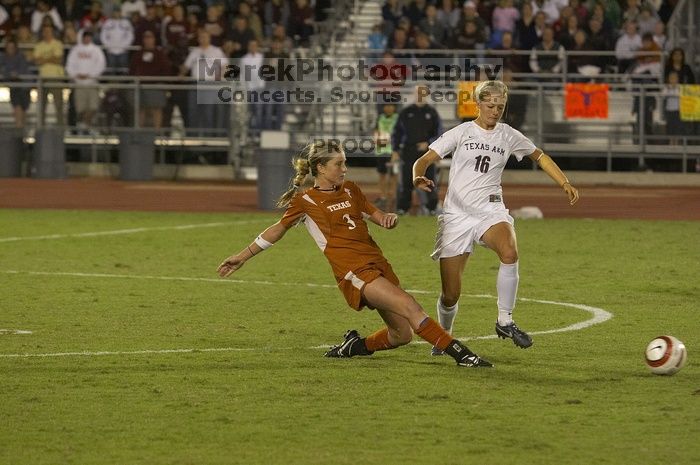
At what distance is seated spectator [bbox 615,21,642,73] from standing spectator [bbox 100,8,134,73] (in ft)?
33.3

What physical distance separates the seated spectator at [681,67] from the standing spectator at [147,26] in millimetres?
10773

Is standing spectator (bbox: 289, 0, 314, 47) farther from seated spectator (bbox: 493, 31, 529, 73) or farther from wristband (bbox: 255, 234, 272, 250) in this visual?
wristband (bbox: 255, 234, 272, 250)

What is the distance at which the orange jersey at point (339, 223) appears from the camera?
9961 mm

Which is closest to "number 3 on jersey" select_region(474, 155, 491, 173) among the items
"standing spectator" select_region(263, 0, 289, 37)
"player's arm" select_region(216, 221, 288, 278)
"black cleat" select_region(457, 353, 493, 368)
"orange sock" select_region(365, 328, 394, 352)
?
"orange sock" select_region(365, 328, 394, 352)

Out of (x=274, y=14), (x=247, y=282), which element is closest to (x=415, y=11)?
(x=274, y=14)

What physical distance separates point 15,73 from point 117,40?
2348mm

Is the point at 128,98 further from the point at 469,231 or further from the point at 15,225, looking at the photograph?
the point at 469,231

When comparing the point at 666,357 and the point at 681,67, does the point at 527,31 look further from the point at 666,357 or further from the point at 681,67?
the point at 666,357

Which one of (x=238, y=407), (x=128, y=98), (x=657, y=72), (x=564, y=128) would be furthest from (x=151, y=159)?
(x=238, y=407)

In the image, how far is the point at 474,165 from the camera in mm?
10805

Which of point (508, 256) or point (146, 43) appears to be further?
point (146, 43)

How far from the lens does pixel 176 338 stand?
37.7ft

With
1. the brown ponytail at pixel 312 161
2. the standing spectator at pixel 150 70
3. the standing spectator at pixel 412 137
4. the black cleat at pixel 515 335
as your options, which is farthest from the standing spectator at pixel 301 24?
the brown ponytail at pixel 312 161

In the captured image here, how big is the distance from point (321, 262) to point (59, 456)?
9947mm
